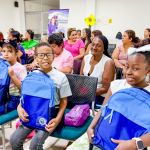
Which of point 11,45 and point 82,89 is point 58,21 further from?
point 82,89

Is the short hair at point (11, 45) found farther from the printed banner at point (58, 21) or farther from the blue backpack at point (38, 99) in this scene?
the printed banner at point (58, 21)

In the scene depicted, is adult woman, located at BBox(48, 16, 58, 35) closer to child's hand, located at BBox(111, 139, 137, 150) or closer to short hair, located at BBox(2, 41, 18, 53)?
short hair, located at BBox(2, 41, 18, 53)

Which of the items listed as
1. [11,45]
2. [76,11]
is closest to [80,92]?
[11,45]

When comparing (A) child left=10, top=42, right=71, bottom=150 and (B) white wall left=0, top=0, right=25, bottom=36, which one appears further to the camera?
(B) white wall left=0, top=0, right=25, bottom=36

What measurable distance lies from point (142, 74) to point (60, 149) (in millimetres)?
1362

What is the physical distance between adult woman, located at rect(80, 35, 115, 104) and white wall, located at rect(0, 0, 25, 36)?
777 cm

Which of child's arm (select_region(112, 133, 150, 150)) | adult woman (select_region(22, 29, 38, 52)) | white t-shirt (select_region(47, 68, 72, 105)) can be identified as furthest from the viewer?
adult woman (select_region(22, 29, 38, 52))

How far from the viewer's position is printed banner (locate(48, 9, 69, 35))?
5859 mm

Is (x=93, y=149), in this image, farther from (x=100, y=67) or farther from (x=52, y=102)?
(x=100, y=67)

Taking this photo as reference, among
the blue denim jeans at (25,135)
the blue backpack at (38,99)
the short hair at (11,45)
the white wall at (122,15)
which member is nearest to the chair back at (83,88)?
the blue backpack at (38,99)

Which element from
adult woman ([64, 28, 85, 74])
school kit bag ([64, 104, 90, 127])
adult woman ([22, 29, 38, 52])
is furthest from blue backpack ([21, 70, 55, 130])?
adult woman ([22, 29, 38, 52])

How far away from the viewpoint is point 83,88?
6.79ft

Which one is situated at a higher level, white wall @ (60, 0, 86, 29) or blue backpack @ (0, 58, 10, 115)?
white wall @ (60, 0, 86, 29)

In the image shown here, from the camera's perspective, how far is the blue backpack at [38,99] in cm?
162
